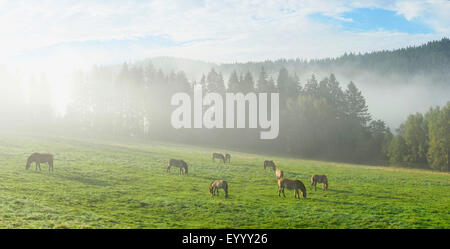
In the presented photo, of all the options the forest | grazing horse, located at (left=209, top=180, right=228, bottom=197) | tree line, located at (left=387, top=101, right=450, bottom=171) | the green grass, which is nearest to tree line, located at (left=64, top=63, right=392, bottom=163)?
the forest

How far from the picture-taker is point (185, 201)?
2136 cm

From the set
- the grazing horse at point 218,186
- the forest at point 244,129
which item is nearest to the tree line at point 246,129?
the forest at point 244,129

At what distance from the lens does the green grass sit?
56.0 ft

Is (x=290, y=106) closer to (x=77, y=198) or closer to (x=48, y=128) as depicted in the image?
(x=48, y=128)

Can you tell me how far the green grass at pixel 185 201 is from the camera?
17062 mm

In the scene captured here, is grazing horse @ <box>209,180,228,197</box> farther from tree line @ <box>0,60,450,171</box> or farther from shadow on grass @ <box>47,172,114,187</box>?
tree line @ <box>0,60,450,171</box>

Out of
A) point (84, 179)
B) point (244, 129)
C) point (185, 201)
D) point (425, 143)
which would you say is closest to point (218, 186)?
point (185, 201)

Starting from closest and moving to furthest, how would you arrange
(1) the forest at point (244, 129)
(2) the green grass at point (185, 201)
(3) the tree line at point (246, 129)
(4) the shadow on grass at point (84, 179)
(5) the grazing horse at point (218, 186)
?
1. (2) the green grass at point (185, 201)
2. (5) the grazing horse at point (218, 186)
3. (4) the shadow on grass at point (84, 179)
4. (1) the forest at point (244, 129)
5. (3) the tree line at point (246, 129)

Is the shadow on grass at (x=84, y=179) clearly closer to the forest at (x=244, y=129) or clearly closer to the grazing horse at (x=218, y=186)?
the grazing horse at (x=218, y=186)

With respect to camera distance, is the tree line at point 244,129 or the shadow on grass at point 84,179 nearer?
the shadow on grass at point 84,179

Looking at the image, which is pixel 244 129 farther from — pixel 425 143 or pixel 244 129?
pixel 425 143

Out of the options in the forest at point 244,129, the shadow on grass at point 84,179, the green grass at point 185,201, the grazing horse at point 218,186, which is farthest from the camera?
the forest at point 244,129

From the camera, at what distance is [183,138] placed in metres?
84.6

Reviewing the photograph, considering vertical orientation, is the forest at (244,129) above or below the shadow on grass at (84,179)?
above
